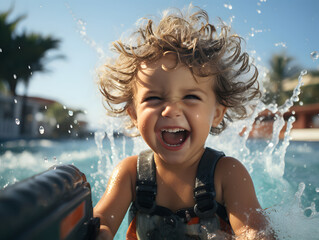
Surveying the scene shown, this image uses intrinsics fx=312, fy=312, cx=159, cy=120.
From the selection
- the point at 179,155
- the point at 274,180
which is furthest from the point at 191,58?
the point at 274,180

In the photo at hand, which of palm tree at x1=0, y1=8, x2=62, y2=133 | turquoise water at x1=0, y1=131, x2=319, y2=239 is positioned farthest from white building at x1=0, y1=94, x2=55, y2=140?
turquoise water at x1=0, y1=131, x2=319, y2=239

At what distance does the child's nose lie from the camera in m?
1.51

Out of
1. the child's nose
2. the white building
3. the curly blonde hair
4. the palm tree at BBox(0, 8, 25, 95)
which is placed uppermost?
the palm tree at BBox(0, 8, 25, 95)

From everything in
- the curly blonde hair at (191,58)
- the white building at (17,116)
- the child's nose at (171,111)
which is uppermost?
the curly blonde hair at (191,58)

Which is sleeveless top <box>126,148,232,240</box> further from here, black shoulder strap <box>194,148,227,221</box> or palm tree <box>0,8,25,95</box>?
palm tree <box>0,8,25,95</box>

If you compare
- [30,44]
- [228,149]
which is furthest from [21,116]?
[228,149]

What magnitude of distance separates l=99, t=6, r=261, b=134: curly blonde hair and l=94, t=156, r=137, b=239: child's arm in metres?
0.43

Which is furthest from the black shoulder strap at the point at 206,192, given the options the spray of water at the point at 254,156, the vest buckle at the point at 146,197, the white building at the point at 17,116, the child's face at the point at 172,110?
the white building at the point at 17,116

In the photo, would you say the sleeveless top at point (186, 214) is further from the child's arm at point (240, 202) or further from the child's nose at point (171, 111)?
the child's nose at point (171, 111)

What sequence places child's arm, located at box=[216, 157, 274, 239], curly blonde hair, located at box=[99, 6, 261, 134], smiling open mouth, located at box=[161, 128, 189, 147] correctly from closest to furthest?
child's arm, located at box=[216, 157, 274, 239]
smiling open mouth, located at box=[161, 128, 189, 147]
curly blonde hair, located at box=[99, 6, 261, 134]

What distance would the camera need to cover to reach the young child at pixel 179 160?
5.10 feet

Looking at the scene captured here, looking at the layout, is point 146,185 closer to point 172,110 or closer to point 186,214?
point 186,214

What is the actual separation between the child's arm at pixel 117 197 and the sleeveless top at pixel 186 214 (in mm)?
56

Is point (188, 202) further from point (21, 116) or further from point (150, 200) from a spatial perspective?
point (21, 116)
